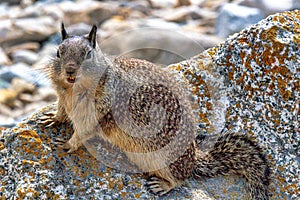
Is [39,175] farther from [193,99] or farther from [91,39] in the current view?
[193,99]

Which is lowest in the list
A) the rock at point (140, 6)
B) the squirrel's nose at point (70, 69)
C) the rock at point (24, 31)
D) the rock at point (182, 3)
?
the rock at point (24, 31)

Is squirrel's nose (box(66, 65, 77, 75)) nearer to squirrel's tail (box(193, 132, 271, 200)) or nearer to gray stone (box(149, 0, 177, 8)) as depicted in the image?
squirrel's tail (box(193, 132, 271, 200))

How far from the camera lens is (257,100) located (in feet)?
16.9

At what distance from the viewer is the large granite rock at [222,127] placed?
15.1 feet

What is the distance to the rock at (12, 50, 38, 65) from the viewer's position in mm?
19516

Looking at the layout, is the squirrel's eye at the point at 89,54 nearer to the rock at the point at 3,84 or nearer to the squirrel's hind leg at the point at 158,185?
the squirrel's hind leg at the point at 158,185

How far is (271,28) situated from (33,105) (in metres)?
12.6

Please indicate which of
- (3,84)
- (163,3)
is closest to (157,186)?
(3,84)

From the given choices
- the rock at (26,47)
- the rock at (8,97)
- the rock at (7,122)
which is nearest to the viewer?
the rock at (7,122)

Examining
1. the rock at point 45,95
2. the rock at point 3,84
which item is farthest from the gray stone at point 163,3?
the rock at point 3,84

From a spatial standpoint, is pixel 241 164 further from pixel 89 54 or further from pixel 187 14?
pixel 187 14

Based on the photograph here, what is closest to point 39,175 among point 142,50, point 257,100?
point 257,100

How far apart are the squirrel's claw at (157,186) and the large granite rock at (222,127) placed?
0.07 m

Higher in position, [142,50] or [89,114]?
[89,114]
